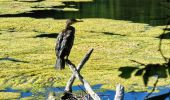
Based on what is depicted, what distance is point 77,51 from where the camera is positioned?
1090 centimetres

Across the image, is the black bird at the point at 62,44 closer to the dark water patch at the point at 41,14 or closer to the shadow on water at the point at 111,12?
the shadow on water at the point at 111,12

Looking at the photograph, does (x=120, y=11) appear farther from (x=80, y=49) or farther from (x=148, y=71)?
(x=148, y=71)

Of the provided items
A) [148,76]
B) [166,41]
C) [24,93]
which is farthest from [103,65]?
[148,76]

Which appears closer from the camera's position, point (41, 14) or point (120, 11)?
point (41, 14)

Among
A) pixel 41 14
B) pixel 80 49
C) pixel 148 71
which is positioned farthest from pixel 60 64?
pixel 41 14

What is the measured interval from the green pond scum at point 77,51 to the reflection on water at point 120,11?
4.34 ft

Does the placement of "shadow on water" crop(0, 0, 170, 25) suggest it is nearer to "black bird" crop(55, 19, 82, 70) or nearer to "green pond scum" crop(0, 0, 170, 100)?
"green pond scum" crop(0, 0, 170, 100)

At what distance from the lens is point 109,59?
10.0 meters

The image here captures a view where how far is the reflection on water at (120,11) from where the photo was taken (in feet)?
56.3

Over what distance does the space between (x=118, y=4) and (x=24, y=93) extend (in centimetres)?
1548

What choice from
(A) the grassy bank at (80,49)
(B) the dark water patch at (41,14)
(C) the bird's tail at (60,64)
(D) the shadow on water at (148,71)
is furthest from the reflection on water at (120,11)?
(D) the shadow on water at (148,71)

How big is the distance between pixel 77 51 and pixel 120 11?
896cm

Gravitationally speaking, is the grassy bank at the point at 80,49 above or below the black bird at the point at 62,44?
below

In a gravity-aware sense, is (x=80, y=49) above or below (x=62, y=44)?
below
